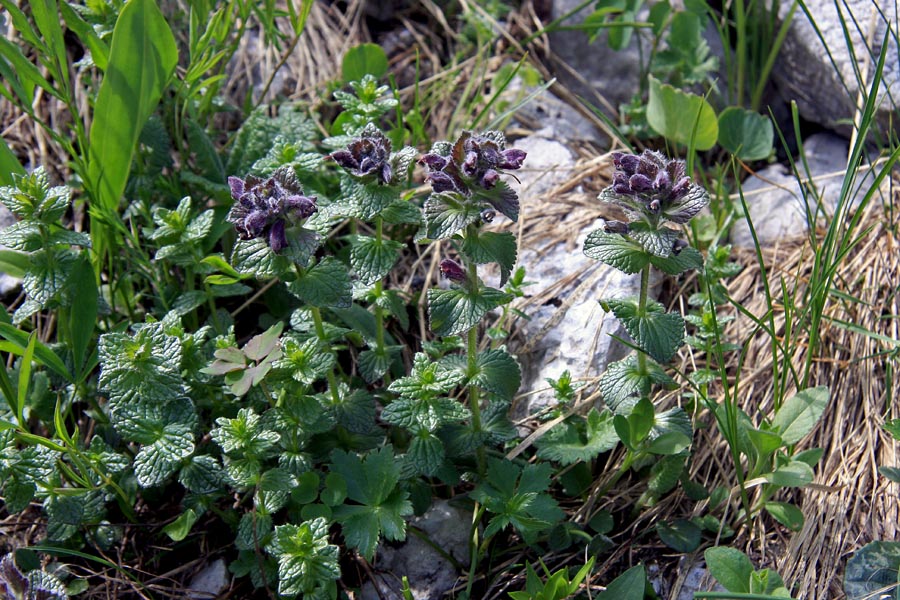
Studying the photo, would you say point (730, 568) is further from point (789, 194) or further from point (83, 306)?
point (83, 306)

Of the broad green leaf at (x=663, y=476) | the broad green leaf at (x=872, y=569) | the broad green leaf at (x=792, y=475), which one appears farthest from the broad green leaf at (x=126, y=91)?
the broad green leaf at (x=872, y=569)

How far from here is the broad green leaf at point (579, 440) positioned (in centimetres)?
224

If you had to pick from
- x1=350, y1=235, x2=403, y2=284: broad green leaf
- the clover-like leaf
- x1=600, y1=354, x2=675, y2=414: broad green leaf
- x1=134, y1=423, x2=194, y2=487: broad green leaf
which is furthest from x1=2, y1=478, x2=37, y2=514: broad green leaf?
x1=600, y1=354, x2=675, y2=414: broad green leaf

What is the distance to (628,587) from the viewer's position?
6.73 feet

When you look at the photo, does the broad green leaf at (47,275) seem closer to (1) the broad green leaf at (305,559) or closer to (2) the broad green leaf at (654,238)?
(1) the broad green leaf at (305,559)

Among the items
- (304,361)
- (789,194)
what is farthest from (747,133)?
(304,361)

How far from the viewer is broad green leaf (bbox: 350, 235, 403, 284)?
7.09 ft

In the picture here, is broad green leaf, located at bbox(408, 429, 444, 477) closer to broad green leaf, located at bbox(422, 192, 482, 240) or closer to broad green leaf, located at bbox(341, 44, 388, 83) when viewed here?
broad green leaf, located at bbox(422, 192, 482, 240)

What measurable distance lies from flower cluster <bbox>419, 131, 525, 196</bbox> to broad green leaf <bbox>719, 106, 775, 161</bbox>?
1421 millimetres

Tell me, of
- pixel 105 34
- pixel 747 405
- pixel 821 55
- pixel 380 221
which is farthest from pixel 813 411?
pixel 105 34

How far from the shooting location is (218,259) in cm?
233

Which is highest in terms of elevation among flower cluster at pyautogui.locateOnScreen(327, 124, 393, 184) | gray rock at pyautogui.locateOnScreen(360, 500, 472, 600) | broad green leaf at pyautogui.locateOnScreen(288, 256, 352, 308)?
flower cluster at pyautogui.locateOnScreen(327, 124, 393, 184)

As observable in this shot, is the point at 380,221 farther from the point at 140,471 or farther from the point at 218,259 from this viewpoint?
the point at 140,471

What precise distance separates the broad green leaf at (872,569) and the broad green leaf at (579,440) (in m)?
0.65
